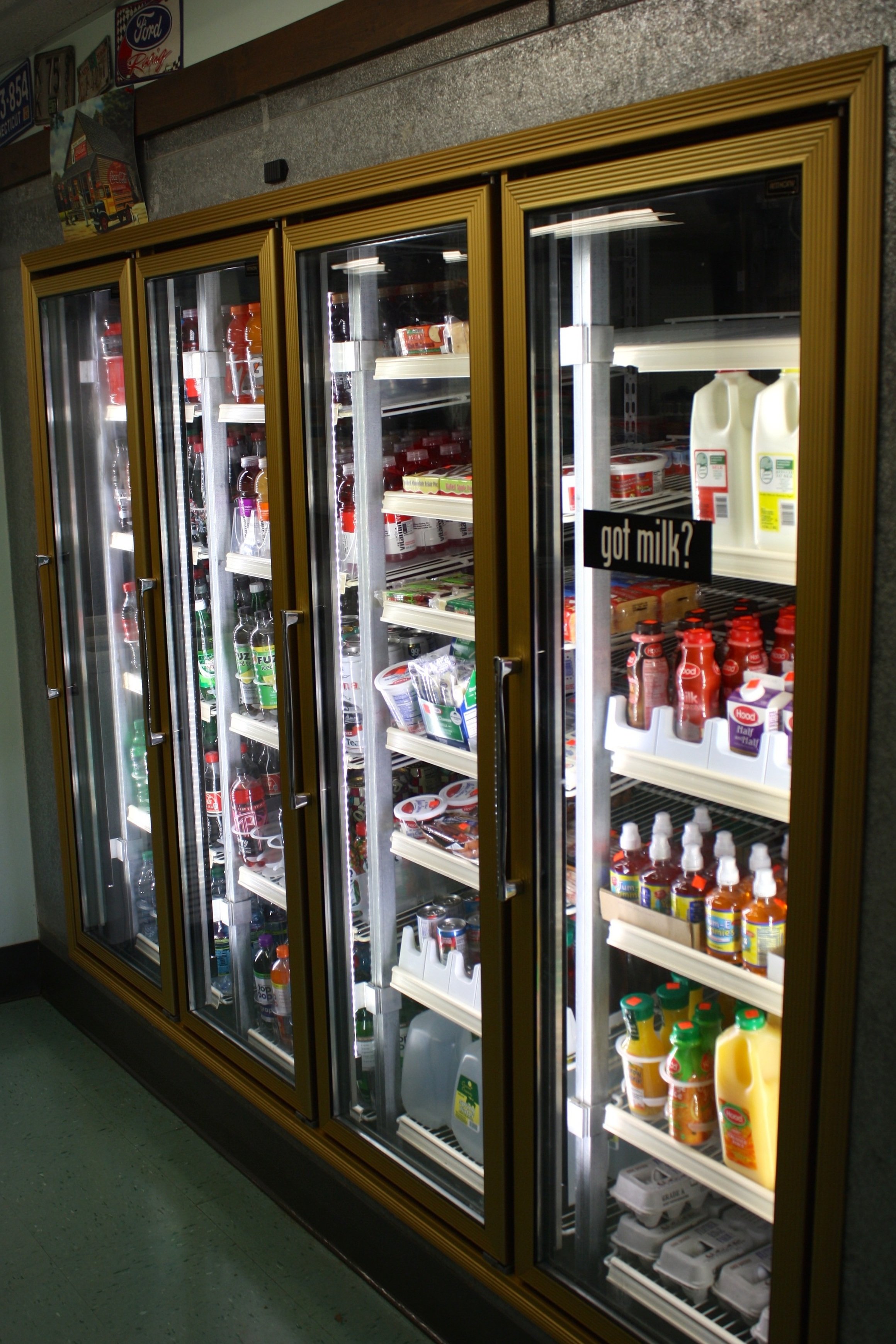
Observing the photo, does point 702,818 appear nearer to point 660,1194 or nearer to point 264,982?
point 660,1194

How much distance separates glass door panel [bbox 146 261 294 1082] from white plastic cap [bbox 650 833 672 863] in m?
1.17

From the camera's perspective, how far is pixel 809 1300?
69.6 inches

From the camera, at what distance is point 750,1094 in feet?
6.46

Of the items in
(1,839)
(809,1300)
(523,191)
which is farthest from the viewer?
(1,839)

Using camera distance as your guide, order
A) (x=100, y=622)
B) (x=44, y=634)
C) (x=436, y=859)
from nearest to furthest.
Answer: (x=436, y=859) < (x=100, y=622) < (x=44, y=634)

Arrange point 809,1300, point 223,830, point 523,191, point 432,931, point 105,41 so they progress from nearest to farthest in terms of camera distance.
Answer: point 809,1300 < point 523,191 < point 432,931 < point 105,41 < point 223,830

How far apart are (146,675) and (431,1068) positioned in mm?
1334

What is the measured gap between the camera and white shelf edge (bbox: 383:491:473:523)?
2311 mm

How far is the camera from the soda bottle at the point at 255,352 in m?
2.99

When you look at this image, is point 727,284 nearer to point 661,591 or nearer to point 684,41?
point 684,41

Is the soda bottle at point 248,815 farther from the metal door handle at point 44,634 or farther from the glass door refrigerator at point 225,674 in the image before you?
the metal door handle at point 44,634

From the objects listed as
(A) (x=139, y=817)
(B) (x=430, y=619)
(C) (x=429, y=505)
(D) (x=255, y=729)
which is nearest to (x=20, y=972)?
(A) (x=139, y=817)

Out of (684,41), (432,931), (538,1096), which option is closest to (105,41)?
(684,41)

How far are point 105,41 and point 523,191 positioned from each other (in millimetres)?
1850
